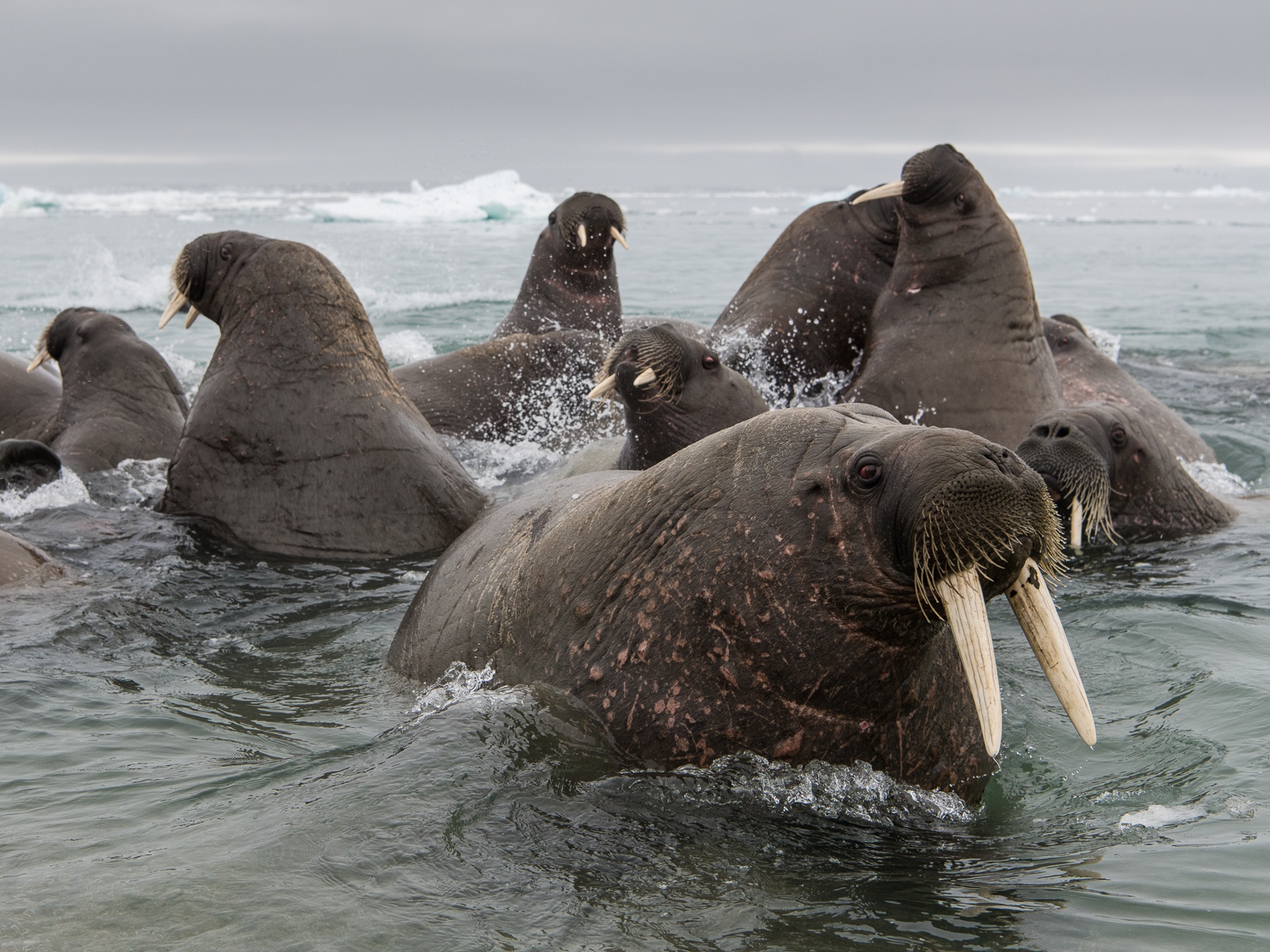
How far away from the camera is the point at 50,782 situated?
3.89 m

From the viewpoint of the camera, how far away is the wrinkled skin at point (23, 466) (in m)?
7.16

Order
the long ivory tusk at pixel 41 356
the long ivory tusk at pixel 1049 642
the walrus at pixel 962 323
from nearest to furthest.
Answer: the long ivory tusk at pixel 1049 642 < the walrus at pixel 962 323 < the long ivory tusk at pixel 41 356

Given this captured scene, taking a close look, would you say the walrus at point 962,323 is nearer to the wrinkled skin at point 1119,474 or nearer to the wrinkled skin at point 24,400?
the wrinkled skin at point 1119,474

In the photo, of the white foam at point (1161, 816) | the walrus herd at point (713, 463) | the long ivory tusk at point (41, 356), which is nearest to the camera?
the walrus herd at point (713, 463)

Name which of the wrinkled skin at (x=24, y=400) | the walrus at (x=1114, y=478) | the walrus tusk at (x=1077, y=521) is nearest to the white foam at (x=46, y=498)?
the wrinkled skin at (x=24, y=400)

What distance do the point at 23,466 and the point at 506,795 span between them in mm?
4730

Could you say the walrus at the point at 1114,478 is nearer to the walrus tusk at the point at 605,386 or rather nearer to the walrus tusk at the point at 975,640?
the walrus tusk at the point at 605,386

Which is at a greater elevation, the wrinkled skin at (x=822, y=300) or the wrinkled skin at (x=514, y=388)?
the wrinkled skin at (x=822, y=300)

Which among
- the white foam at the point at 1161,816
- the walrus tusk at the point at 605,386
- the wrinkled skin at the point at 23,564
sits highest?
the walrus tusk at the point at 605,386

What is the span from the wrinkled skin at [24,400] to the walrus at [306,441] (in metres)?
3.26

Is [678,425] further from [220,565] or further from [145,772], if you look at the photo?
[145,772]

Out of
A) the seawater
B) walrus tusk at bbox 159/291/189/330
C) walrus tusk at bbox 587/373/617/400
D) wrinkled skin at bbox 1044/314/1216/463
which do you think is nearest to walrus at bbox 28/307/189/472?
the seawater

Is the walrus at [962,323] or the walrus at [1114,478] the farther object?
the walrus at [962,323]

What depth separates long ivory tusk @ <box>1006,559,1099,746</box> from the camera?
3135mm
